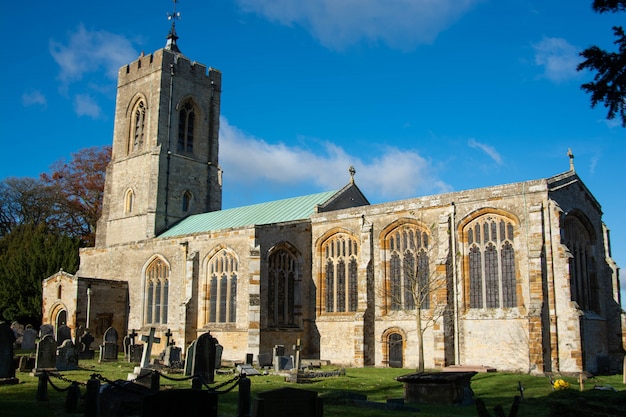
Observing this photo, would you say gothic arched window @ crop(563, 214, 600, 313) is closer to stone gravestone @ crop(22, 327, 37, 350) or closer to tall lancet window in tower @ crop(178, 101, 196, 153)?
tall lancet window in tower @ crop(178, 101, 196, 153)

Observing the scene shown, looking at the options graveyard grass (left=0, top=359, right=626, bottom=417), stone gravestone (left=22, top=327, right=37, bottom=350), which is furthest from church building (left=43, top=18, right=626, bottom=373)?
graveyard grass (left=0, top=359, right=626, bottom=417)

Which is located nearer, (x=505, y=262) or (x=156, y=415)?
(x=156, y=415)

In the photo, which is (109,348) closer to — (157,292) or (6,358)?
(157,292)

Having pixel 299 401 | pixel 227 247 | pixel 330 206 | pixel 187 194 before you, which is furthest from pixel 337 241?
pixel 299 401

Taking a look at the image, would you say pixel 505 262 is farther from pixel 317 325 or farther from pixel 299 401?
pixel 299 401

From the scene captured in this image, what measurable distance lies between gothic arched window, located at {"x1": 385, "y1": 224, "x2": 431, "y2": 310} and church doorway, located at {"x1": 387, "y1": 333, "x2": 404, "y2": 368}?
4.11 ft

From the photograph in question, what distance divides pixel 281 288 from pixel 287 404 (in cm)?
2019

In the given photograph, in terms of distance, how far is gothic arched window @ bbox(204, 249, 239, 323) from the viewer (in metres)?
30.5

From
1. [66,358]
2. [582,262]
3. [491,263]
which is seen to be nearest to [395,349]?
[491,263]

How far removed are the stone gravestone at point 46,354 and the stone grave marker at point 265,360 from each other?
783cm

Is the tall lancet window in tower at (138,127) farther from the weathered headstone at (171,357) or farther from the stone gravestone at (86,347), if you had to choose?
the weathered headstone at (171,357)

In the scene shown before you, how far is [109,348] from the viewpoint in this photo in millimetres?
28078

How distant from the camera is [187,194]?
41438mm

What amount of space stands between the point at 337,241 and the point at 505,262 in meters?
8.23
